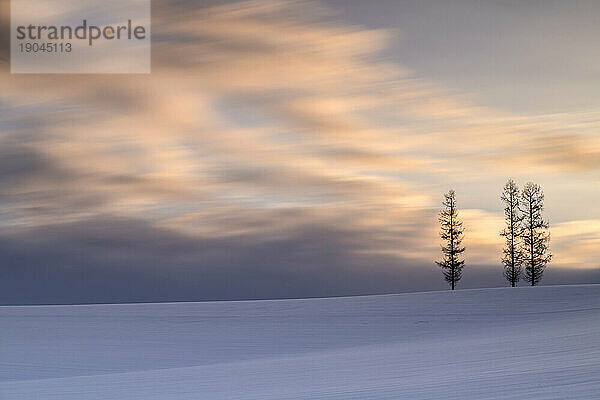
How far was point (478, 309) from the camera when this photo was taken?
2095cm

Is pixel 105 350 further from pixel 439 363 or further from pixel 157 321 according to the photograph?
pixel 439 363

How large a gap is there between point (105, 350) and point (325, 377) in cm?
958

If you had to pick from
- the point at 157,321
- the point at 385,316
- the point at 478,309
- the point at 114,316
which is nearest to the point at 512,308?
the point at 478,309

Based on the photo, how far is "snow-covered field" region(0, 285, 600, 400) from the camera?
7.82m

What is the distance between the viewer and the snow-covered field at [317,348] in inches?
308

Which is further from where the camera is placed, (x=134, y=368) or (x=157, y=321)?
(x=157, y=321)

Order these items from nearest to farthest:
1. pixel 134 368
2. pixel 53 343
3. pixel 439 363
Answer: pixel 439 363
pixel 134 368
pixel 53 343

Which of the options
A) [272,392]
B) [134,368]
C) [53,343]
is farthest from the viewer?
[53,343]

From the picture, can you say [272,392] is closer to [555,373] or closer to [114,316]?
[555,373]

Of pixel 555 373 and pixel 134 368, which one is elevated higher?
pixel 555 373

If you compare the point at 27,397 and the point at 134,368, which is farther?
the point at 134,368

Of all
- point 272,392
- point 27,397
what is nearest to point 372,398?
point 272,392

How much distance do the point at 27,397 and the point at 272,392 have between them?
3263 millimetres

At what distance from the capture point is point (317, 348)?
16453 mm
